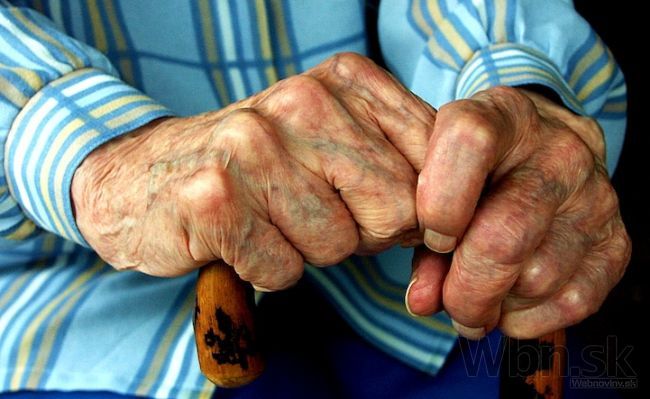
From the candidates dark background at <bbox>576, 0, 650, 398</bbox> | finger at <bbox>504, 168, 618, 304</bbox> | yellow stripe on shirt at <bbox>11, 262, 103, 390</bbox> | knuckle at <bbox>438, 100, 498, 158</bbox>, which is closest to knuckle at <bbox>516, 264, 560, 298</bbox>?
finger at <bbox>504, 168, 618, 304</bbox>

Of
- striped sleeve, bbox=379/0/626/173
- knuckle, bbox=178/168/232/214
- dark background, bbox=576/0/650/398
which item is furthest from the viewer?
dark background, bbox=576/0/650/398

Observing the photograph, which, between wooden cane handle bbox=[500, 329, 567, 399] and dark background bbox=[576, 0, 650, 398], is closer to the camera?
wooden cane handle bbox=[500, 329, 567, 399]

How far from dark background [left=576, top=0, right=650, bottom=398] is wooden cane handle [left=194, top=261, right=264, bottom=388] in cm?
65

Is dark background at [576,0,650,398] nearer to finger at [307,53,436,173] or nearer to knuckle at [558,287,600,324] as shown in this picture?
knuckle at [558,287,600,324]

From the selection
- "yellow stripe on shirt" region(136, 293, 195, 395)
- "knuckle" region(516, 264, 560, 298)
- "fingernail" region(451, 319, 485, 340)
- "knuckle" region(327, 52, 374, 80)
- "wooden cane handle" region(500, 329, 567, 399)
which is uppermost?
"knuckle" region(327, 52, 374, 80)

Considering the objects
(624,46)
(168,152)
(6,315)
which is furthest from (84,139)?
(624,46)

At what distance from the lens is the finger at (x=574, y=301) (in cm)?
57

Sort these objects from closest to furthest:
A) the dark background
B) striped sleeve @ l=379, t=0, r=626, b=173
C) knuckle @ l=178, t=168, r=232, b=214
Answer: knuckle @ l=178, t=168, r=232, b=214, striped sleeve @ l=379, t=0, r=626, b=173, the dark background

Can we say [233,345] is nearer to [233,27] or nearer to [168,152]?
[168,152]

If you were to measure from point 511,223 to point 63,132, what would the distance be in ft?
1.07

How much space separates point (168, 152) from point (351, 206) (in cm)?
13

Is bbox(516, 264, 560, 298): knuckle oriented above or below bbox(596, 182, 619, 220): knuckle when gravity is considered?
below

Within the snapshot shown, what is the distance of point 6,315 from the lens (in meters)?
0.65

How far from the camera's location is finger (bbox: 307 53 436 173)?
53cm
